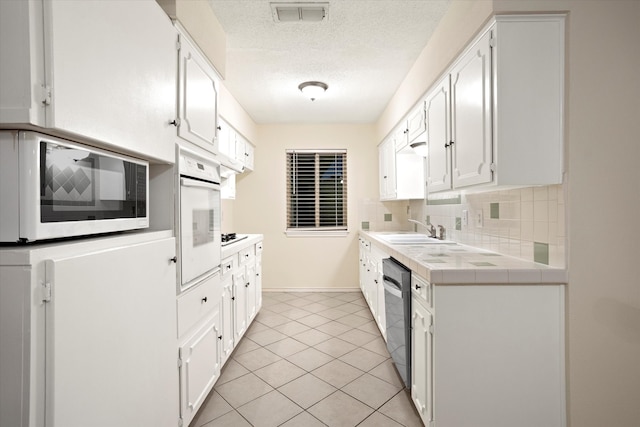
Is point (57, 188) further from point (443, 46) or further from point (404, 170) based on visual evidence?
point (404, 170)

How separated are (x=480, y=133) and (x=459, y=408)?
143 centimetres

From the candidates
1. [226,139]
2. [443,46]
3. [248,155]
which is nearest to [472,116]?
[443,46]

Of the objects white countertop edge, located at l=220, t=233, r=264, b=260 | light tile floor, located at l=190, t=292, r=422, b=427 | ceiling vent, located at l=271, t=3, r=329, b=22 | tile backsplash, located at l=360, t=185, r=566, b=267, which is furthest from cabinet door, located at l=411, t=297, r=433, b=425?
ceiling vent, located at l=271, t=3, r=329, b=22

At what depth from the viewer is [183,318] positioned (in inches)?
64.4

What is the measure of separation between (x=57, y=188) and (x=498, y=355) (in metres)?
1.94

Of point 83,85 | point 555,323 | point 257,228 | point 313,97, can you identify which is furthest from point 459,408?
point 257,228

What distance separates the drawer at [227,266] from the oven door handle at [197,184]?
556 mm

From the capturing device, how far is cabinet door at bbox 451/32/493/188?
168 cm

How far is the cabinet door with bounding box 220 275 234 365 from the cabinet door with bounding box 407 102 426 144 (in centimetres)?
202

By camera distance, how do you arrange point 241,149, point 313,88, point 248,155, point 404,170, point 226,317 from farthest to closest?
point 248,155 → point 241,149 → point 404,170 → point 313,88 → point 226,317

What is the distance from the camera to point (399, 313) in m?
2.13

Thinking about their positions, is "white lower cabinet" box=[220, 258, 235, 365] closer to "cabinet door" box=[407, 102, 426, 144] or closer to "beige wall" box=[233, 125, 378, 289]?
Result: "cabinet door" box=[407, 102, 426, 144]

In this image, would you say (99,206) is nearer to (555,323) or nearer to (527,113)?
(527,113)

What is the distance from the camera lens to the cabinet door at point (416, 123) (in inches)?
107
